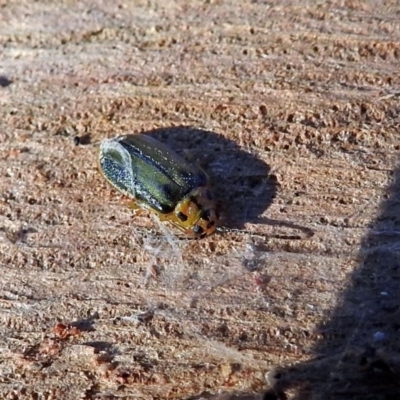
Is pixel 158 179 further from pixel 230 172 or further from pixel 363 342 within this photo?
pixel 363 342

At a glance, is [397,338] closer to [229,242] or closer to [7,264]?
[229,242]

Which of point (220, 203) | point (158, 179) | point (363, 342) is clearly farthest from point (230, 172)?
point (363, 342)

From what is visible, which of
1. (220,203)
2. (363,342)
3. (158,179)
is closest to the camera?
(363,342)

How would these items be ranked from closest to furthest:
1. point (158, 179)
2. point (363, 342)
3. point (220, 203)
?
point (363, 342)
point (220, 203)
point (158, 179)

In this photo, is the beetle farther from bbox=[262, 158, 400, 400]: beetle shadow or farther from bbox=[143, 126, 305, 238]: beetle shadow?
bbox=[262, 158, 400, 400]: beetle shadow

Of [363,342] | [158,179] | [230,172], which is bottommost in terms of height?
[363,342]

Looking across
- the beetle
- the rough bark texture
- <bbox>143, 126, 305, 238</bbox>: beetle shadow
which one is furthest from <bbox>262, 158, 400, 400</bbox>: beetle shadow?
the beetle

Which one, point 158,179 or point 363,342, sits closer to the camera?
point 363,342

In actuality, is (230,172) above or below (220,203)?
above
